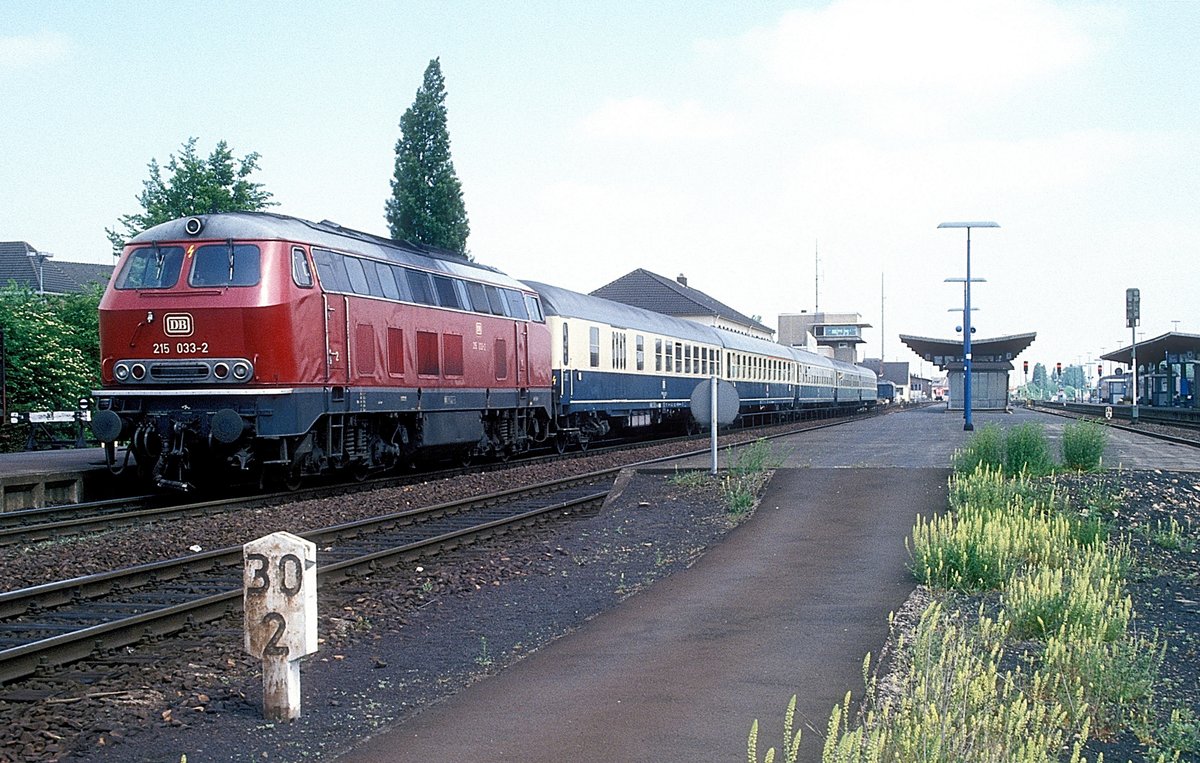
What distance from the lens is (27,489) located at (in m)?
16.0

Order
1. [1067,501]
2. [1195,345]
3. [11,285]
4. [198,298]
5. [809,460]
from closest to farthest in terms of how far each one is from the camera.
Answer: [1067,501] → [198,298] → [809,460] → [11,285] → [1195,345]

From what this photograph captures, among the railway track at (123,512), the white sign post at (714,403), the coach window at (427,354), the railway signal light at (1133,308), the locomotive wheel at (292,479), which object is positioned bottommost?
the railway track at (123,512)

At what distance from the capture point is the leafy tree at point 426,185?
51344 millimetres

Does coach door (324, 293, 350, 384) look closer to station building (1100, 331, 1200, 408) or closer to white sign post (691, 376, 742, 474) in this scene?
white sign post (691, 376, 742, 474)

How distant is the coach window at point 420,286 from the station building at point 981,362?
47.9 m

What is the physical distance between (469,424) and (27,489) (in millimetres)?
7659

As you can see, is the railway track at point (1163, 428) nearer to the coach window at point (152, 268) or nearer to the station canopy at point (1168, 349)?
the station canopy at point (1168, 349)

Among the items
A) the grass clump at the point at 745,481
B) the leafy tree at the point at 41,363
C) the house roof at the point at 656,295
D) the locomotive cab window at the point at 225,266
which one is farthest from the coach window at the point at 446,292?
the house roof at the point at 656,295

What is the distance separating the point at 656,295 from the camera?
7131cm

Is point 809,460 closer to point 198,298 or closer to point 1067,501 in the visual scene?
point 1067,501

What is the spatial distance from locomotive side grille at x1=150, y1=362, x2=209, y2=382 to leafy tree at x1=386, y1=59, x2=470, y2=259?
36302mm

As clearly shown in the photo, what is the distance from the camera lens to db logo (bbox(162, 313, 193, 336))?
14.8 metres

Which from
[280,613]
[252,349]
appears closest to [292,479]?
[252,349]

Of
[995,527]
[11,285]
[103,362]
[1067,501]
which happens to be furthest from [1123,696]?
[11,285]
